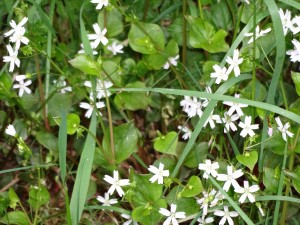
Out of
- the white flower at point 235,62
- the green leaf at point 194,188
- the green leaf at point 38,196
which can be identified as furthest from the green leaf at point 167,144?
the green leaf at point 38,196

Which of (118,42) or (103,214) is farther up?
(118,42)

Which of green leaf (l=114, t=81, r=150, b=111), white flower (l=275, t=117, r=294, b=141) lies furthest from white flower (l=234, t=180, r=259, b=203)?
green leaf (l=114, t=81, r=150, b=111)

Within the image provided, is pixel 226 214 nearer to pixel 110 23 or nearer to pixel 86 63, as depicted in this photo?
pixel 86 63

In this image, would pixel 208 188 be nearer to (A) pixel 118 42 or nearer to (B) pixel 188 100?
(B) pixel 188 100

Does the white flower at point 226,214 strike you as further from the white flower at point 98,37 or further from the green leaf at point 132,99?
the white flower at point 98,37

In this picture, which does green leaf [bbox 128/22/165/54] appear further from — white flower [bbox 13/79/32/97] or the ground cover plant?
white flower [bbox 13/79/32/97]

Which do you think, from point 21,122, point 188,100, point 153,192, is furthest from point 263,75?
point 21,122

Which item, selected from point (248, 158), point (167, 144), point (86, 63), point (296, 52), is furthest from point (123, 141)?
point (296, 52)
